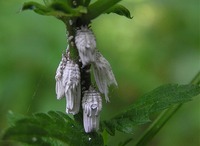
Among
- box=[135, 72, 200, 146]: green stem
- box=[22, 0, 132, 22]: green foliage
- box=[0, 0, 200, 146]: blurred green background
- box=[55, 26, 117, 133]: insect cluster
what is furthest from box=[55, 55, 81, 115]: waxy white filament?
box=[0, 0, 200, 146]: blurred green background

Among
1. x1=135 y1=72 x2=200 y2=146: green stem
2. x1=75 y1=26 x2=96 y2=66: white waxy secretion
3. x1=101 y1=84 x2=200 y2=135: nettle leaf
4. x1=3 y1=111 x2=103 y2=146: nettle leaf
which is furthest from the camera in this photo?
x1=135 y1=72 x2=200 y2=146: green stem

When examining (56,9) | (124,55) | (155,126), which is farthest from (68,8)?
(124,55)

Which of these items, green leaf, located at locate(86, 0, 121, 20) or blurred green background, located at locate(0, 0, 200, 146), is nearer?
green leaf, located at locate(86, 0, 121, 20)

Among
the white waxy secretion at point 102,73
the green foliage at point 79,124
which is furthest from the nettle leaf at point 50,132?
the white waxy secretion at point 102,73

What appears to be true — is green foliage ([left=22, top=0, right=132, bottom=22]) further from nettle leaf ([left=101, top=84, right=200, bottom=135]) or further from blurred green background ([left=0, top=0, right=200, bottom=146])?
blurred green background ([left=0, top=0, right=200, bottom=146])

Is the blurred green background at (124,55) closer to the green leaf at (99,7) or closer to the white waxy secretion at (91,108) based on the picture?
the white waxy secretion at (91,108)
